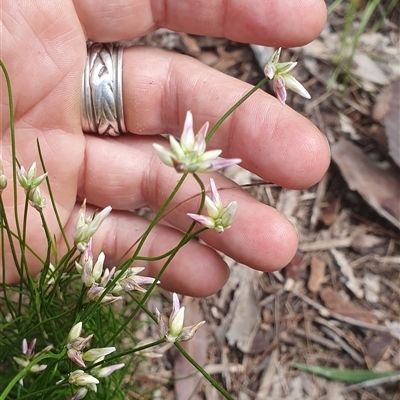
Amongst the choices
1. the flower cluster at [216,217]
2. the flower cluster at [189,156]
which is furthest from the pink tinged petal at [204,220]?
the flower cluster at [189,156]

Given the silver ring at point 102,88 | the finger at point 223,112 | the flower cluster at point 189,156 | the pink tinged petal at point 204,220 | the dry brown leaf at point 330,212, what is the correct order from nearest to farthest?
1. the flower cluster at point 189,156
2. the pink tinged petal at point 204,220
3. the finger at point 223,112
4. the silver ring at point 102,88
5. the dry brown leaf at point 330,212

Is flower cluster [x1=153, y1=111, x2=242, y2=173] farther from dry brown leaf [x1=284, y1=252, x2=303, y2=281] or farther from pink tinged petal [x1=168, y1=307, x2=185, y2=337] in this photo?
dry brown leaf [x1=284, y1=252, x2=303, y2=281]

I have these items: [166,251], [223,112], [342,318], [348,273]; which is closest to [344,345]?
[342,318]

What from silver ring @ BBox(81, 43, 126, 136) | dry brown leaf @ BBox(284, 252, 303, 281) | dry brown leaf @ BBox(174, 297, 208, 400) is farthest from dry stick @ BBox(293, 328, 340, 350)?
silver ring @ BBox(81, 43, 126, 136)

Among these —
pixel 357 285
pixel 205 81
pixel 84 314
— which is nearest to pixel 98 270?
pixel 84 314

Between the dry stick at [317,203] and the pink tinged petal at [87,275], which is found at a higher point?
the pink tinged petal at [87,275]

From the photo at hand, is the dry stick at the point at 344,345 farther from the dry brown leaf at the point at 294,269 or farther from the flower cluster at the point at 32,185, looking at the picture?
the flower cluster at the point at 32,185
